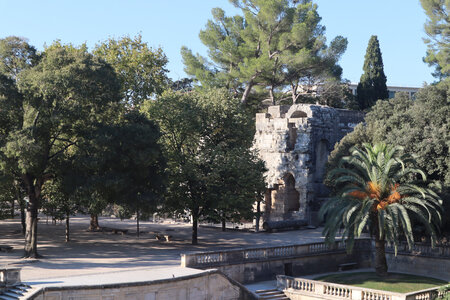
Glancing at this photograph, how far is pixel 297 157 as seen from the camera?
159 feet

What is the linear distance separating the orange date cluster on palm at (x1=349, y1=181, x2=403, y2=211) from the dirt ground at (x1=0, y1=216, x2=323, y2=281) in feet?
30.2

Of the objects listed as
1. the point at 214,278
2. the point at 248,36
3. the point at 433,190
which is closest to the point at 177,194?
the point at 214,278

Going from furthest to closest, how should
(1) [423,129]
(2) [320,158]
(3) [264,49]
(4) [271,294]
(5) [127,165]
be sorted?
(3) [264,49] → (2) [320,158] → (1) [423,129] → (5) [127,165] → (4) [271,294]

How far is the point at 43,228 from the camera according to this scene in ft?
153

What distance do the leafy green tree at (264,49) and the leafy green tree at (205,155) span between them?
1989cm

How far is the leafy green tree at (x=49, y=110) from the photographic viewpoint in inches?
1142

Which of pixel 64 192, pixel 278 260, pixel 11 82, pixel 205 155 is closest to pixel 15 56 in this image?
pixel 11 82

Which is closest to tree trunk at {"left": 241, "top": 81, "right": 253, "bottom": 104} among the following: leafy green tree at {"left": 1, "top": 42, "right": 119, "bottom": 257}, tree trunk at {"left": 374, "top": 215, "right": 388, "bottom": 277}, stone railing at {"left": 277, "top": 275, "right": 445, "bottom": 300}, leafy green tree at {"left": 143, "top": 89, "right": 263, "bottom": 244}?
leafy green tree at {"left": 143, "top": 89, "right": 263, "bottom": 244}

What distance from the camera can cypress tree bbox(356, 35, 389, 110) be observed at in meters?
65.6

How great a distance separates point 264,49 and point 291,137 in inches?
601

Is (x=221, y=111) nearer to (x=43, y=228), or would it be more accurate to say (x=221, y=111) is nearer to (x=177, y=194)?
(x=177, y=194)

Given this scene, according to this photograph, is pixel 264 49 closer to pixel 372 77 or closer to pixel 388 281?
pixel 372 77

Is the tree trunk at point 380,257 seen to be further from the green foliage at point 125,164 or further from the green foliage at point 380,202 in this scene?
the green foliage at point 125,164

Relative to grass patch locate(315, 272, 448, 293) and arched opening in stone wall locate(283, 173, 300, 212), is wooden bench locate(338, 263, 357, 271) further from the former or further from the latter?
arched opening in stone wall locate(283, 173, 300, 212)
